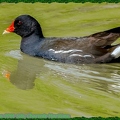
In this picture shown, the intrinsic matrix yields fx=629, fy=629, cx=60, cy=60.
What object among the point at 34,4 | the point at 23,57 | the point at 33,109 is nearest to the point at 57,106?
the point at 33,109

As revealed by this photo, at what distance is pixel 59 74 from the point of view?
903cm

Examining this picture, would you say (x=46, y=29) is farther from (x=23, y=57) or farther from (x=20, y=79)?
(x=20, y=79)

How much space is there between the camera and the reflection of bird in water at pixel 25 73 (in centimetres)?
862

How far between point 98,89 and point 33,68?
66.1 inches

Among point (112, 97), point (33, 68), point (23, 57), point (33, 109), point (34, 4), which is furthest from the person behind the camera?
point (34, 4)

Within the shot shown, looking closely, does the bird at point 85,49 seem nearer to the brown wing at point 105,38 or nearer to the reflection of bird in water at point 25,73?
the brown wing at point 105,38

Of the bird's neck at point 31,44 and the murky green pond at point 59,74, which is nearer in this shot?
the murky green pond at point 59,74

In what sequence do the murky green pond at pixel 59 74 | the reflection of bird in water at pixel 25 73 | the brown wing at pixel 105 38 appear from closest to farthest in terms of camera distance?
the murky green pond at pixel 59 74 → the reflection of bird in water at pixel 25 73 → the brown wing at pixel 105 38

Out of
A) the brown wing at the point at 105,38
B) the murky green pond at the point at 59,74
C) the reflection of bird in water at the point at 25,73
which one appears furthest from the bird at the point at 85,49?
the reflection of bird in water at the point at 25,73

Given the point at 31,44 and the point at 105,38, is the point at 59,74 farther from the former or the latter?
the point at 31,44

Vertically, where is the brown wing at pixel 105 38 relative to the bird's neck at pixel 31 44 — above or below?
above

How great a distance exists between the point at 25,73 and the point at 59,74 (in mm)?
594

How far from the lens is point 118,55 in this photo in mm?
9969

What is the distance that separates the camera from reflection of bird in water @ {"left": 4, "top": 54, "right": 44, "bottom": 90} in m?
8.62
